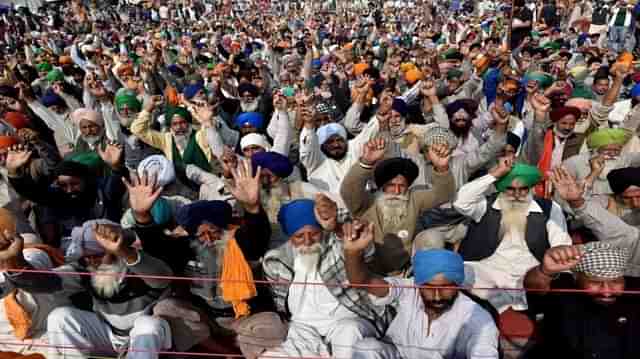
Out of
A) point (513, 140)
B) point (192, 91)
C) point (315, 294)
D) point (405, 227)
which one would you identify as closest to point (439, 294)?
point (315, 294)

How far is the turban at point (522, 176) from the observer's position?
3828 millimetres

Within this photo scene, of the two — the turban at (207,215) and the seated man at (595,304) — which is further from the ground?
the turban at (207,215)

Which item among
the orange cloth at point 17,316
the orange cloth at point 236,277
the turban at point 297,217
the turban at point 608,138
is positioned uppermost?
the turban at point 297,217

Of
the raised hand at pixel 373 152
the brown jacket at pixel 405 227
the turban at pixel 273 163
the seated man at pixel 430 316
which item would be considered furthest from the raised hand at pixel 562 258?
the turban at pixel 273 163

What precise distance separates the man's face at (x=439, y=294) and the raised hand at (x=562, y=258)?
0.54 meters

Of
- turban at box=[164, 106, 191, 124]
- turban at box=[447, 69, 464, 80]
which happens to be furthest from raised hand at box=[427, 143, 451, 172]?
turban at box=[447, 69, 464, 80]

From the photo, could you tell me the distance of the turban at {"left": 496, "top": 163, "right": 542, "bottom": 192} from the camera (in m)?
3.83

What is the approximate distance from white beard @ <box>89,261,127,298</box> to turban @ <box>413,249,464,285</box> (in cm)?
181

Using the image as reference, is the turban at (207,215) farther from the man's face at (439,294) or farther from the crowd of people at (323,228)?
the man's face at (439,294)

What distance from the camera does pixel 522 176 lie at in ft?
12.6

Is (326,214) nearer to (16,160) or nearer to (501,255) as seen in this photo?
(501,255)

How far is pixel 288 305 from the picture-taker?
11.5 ft

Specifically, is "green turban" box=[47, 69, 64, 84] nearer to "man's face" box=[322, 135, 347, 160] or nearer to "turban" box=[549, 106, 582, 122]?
"man's face" box=[322, 135, 347, 160]

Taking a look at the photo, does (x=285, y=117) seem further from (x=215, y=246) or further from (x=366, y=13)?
(x=366, y=13)
